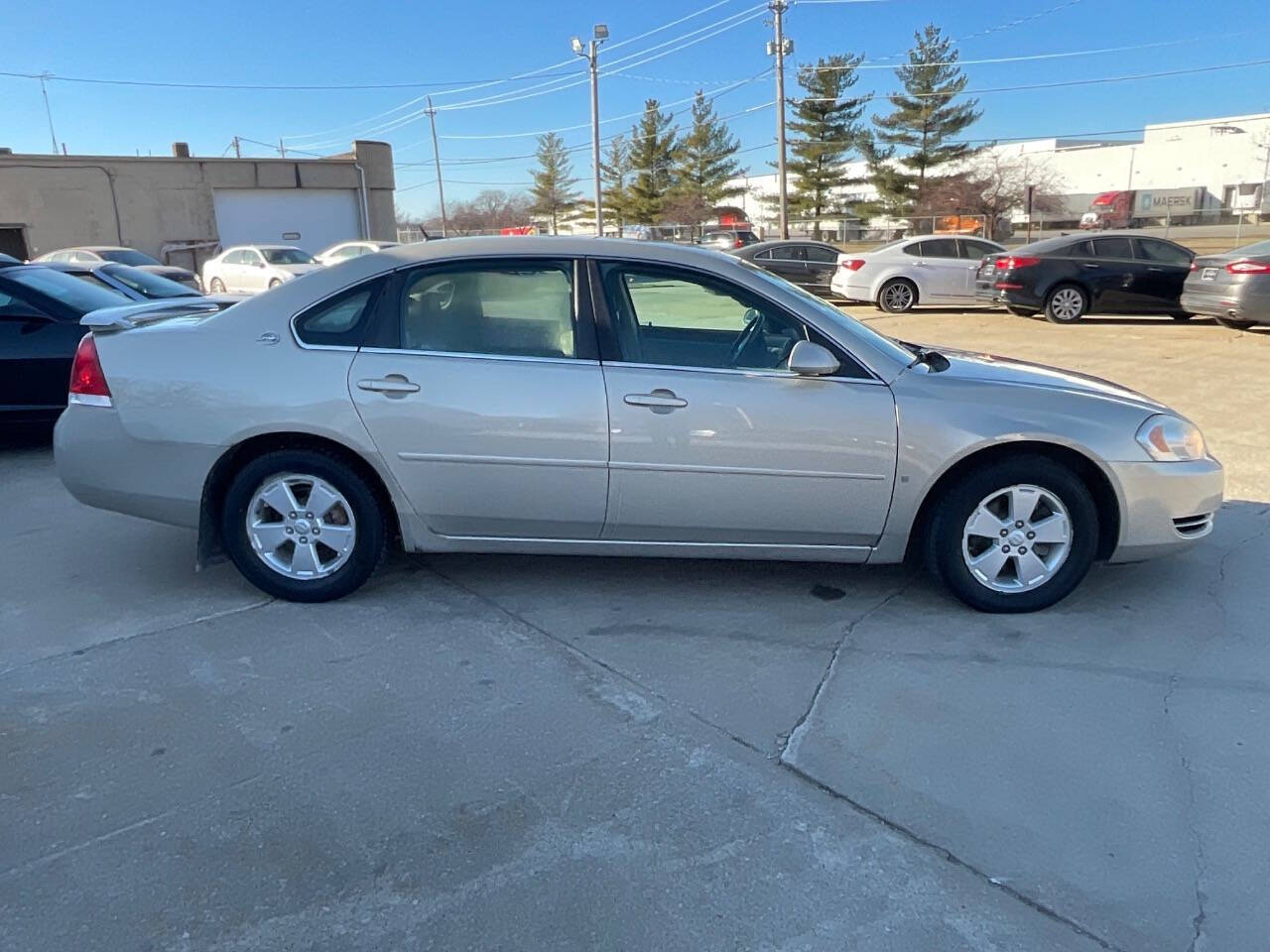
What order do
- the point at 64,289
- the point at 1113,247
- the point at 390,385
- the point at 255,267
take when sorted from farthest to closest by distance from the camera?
the point at 255,267
the point at 1113,247
the point at 64,289
the point at 390,385

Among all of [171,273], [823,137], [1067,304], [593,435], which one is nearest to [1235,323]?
[1067,304]

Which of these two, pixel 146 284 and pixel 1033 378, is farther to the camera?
pixel 146 284

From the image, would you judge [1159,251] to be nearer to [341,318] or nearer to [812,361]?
[812,361]

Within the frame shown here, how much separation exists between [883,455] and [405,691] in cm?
207

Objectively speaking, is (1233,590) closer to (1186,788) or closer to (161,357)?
(1186,788)

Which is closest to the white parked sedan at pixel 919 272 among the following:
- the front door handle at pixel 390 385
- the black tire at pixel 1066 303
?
the black tire at pixel 1066 303

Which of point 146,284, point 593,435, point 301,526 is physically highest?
point 146,284

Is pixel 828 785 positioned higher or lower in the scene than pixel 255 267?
lower

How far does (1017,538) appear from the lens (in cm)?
396

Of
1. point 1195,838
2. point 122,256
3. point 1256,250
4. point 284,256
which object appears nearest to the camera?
point 1195,838

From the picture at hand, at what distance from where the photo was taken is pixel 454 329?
4.01m

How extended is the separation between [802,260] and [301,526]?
17.4 m

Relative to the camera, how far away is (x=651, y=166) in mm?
65562

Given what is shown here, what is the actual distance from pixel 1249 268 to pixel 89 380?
13.2 m
